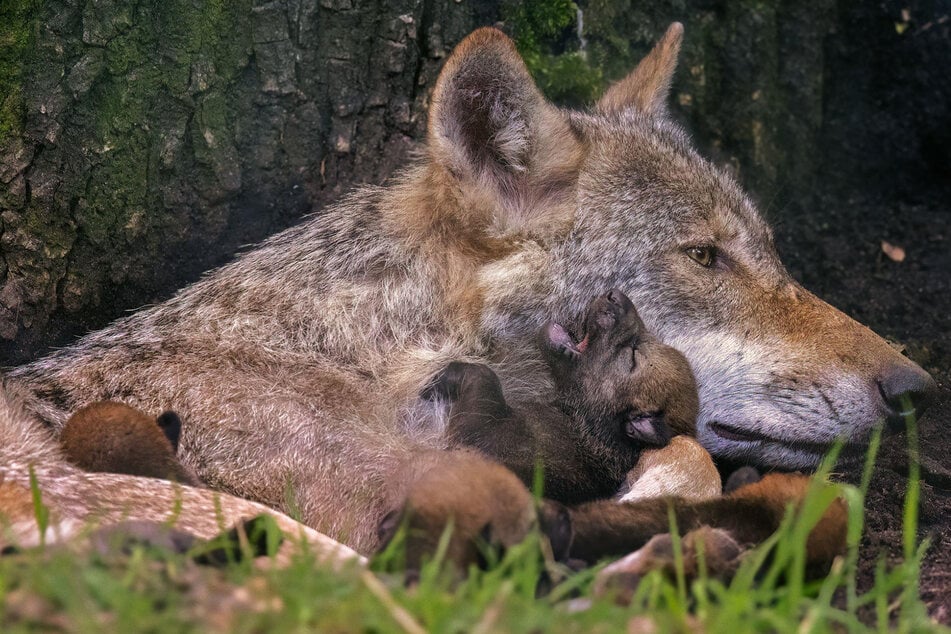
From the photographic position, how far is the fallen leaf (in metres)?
7.29

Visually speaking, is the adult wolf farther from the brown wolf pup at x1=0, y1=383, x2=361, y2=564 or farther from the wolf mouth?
the brown wolf pup at x1=0, y1=383, x2=361, y2=564

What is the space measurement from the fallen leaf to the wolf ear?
252 centimetres

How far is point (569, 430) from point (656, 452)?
42 cm

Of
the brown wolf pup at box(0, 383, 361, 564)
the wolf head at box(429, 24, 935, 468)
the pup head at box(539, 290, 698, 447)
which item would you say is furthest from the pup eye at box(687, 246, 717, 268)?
the brown wolf pup at box(0, 383, 361, 564)

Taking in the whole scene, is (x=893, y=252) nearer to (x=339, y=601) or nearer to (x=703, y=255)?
(x=703, y=255)

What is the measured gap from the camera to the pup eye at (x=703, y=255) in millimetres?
4996

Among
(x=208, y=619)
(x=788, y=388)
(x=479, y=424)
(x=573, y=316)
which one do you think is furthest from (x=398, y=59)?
(x=208, y=619)

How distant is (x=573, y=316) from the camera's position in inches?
190

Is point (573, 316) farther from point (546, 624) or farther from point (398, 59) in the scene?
point (546, 624)

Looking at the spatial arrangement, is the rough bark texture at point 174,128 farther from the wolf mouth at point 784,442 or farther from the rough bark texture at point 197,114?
the wolf mouth at point 784,442

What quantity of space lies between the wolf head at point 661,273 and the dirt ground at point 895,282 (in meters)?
0.64

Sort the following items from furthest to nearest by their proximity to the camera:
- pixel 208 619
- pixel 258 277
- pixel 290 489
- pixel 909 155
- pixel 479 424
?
1. pixel 909 155
2. pixel 258 277
3. pixel 479 424
4. pixel 290 489
5. pixel 208 619

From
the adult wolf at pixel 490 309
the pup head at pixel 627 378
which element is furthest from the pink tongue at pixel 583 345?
the adult wolf at pixel 490 309

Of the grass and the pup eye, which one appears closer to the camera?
the grass
